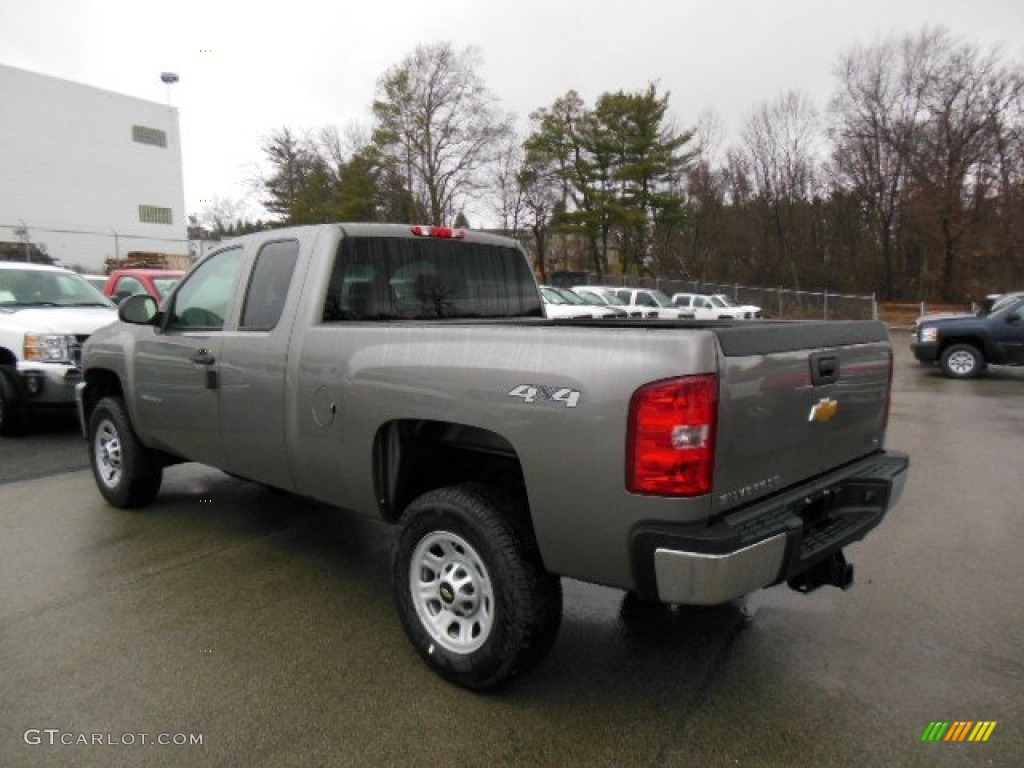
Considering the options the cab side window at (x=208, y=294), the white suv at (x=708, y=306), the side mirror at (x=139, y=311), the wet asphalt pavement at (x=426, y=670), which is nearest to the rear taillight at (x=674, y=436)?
the wet asphalt pavement at (x=426, y=670)

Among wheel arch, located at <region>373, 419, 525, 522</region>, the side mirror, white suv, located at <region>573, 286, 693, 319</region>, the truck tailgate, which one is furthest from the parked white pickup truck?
white suv, located at <region>573, 286, 693, 319</region>

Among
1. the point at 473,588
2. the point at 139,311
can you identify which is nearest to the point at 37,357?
the point at 139,311

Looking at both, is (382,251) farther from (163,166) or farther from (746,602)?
(163,166)

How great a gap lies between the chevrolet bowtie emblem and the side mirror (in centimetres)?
391

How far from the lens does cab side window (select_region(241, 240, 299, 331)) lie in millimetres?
3723

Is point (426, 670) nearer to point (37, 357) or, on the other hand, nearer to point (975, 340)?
point (37, 357)

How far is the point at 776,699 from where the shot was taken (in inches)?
109

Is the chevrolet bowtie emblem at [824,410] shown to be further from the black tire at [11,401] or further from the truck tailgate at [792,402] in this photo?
the black tire at [11,401]

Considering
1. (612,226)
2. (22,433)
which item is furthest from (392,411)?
(612,226)

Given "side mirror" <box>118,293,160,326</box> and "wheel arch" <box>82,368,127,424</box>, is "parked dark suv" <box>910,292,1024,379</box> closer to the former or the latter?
"side mirror" <box>118,293,160,326</box>

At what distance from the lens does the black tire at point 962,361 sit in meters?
12.9

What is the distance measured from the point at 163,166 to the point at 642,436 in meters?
48.0

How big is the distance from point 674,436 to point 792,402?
25.0 inches

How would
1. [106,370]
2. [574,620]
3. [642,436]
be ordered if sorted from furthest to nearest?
[106,370] → [574,620] → [642,436]
